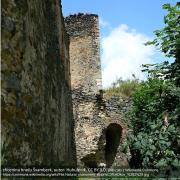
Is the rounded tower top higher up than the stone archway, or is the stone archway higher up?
the rounded tower top

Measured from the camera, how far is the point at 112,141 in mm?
17922

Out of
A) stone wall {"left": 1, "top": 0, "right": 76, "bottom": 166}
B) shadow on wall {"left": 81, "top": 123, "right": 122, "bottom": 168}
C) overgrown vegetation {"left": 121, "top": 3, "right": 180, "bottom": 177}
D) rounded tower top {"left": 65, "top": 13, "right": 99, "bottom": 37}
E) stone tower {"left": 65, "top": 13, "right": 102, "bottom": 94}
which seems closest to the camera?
stone wall {"left": 1, "top": 0, "right": 76, "bottom": 166}

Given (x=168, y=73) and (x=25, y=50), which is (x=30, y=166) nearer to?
(x=25, y=50)

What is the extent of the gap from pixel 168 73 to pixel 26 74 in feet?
13.5

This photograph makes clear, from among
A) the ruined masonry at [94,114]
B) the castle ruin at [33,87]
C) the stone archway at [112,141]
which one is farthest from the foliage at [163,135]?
the stone archway at [112,141]

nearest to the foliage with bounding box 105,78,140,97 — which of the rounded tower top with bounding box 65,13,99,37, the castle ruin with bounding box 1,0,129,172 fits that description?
the rounded tower top with bounding box 65,13,99,37

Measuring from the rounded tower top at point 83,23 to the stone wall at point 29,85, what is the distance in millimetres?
13723

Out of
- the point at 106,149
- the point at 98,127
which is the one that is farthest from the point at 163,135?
the point at 106,149

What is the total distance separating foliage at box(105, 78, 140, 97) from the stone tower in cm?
87

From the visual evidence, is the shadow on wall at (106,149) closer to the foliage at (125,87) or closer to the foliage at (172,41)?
the foliage at (125,87)

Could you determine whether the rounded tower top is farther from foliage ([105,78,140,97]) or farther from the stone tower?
foliage ([105,78,140,97])

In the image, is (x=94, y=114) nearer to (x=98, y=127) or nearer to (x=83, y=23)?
(x=98, y=127)

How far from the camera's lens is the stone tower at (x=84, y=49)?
63.6ft

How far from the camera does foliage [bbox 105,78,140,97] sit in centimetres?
1836
